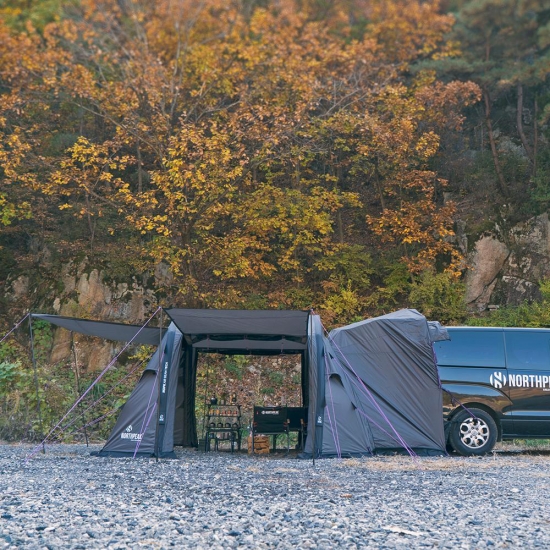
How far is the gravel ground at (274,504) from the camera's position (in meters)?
5.08

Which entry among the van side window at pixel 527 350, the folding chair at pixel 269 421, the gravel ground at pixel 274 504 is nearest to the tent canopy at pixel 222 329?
the folding chair at pixel 269 421

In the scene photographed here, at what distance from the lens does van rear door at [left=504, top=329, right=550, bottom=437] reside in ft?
36.1

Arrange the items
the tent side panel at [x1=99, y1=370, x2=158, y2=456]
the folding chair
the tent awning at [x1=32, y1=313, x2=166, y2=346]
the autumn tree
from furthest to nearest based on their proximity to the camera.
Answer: the autumn tree < the folding chair < the tent awning at [x1=32, y1=313, x2=166, y2=346] < the tent side panel at [x1=99, y1=370, x2=158, y2=456]

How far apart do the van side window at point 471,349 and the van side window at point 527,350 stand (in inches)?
5.2

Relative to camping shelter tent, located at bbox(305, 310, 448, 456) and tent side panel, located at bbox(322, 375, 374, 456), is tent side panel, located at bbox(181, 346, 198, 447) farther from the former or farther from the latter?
tent side panel, located at bbox(322, 375, 374, 456)

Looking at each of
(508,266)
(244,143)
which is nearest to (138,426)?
(244,143)

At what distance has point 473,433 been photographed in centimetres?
1106

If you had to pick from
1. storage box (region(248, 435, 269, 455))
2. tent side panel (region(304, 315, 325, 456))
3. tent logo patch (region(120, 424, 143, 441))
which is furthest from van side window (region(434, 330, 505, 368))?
tent logo patch (region(120, 424, 143, 441))

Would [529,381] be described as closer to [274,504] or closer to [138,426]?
[138,426]

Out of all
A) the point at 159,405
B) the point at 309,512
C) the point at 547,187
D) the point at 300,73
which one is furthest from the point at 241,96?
the point at 309,512

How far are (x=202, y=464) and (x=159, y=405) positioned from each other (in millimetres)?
1067

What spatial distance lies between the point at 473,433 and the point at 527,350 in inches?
56.4

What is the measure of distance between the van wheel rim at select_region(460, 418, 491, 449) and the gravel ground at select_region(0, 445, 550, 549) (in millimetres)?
929

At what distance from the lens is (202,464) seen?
9.82 metres
